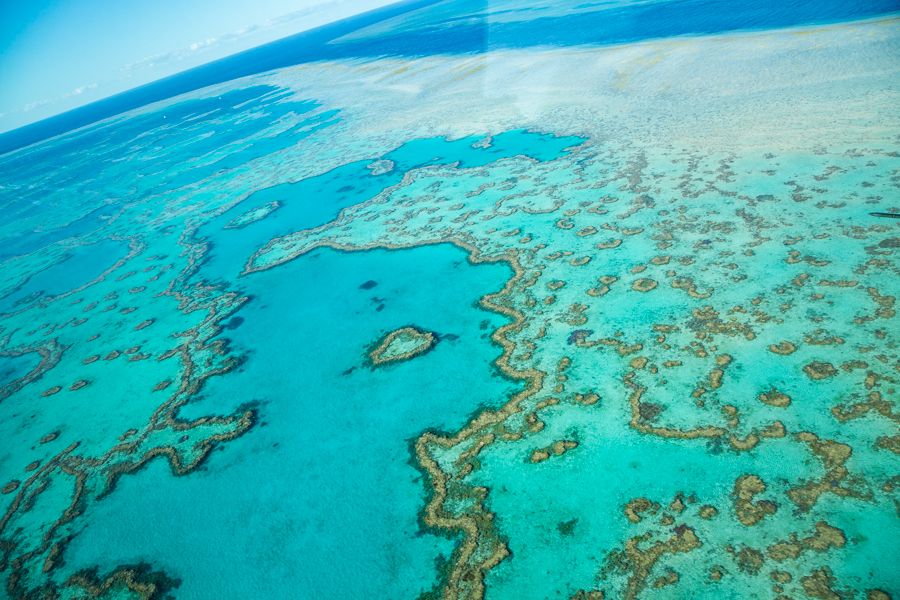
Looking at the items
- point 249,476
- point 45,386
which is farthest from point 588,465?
point 45,386

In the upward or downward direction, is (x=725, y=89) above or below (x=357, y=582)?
above

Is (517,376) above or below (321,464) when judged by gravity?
above

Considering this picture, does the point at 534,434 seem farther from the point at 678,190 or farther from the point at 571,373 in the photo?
the point at 678,190

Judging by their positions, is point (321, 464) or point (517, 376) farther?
point (517, 376)

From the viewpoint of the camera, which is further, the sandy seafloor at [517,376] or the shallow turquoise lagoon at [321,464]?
the shallow turquoise lagoon at [321,464]
